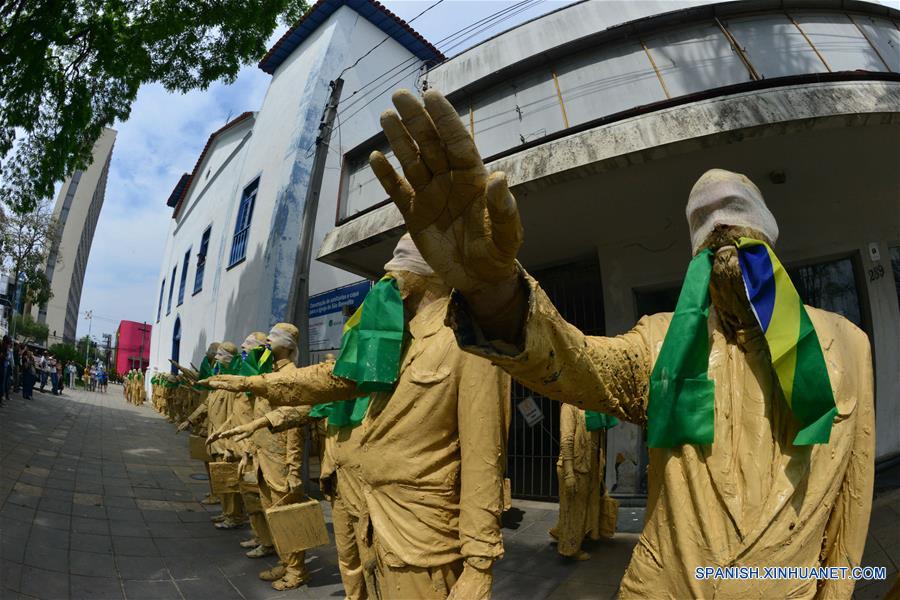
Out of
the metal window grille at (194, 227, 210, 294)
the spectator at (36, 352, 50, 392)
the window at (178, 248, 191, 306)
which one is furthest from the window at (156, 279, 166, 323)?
the metal window grille at (194, 227, 210, 294)

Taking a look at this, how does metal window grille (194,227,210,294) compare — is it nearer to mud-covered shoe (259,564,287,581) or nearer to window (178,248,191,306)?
window (178,248,191,306)

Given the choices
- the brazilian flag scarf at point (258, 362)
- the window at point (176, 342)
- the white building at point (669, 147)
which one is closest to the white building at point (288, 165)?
the window at point (176, 342)

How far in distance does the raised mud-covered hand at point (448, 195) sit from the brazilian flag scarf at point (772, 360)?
1.84 ft

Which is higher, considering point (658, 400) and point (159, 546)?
point (658, 400)

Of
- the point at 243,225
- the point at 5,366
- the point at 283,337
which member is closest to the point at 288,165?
the point at 243,225

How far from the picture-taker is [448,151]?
3.36 feet

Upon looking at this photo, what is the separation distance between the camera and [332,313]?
8836mm

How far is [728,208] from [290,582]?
426cm

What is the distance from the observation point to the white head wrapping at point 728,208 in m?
1.51

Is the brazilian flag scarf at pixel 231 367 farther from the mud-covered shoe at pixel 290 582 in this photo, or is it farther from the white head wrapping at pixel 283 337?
the mud-covered shoe at pixel 290 582

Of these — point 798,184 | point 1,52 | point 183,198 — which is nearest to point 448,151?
point 798,184

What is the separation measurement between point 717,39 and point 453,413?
5.65 metres

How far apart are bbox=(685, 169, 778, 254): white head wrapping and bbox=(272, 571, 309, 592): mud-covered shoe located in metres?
4.08

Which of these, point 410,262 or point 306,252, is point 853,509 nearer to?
point 410,262
